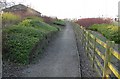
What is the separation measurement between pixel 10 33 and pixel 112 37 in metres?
7.93

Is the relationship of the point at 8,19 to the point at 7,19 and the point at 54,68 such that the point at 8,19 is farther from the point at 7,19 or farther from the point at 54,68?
the point at 54,68

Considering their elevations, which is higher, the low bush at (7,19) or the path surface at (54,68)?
the low bush at (7,19)

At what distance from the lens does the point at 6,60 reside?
9047mm

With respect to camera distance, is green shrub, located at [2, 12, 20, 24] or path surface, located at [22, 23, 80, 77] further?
green shrub, located at [2, 12, 20, 24]

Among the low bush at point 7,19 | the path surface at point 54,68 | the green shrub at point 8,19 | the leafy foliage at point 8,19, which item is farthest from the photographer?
the green shrub at point 8,19

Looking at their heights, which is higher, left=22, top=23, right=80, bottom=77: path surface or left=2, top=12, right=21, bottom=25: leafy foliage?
left=2, top=12, right=21, bottom=25: leafy foliage

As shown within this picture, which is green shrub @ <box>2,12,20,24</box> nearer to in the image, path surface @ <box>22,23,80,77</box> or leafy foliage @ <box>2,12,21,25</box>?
leafy foliage @ <box>2,12,21,25</box>

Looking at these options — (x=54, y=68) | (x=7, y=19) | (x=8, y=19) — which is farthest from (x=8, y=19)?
(x=54, y=68)

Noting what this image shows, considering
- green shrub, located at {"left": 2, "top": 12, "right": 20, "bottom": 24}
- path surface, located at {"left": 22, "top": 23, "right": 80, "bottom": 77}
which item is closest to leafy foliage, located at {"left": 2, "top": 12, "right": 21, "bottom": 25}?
green shrub, located at {"left": 2, "top": 12, "right": 20, "bottom": 24}

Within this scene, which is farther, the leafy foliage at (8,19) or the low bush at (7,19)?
the leafy foliage at (8,19)

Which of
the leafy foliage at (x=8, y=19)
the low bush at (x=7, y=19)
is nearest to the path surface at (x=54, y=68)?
the low bush at (x=7, y=19)

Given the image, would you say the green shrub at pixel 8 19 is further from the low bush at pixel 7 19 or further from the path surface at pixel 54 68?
the path surface at pixel 54 68

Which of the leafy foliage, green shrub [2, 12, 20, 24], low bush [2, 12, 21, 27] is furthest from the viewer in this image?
green shrub [2, 12, 20, 24]

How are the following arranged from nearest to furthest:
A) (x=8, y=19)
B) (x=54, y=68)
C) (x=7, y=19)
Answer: (x=54, y=68) → (x=7, y=19) → (x=8, y=19)
